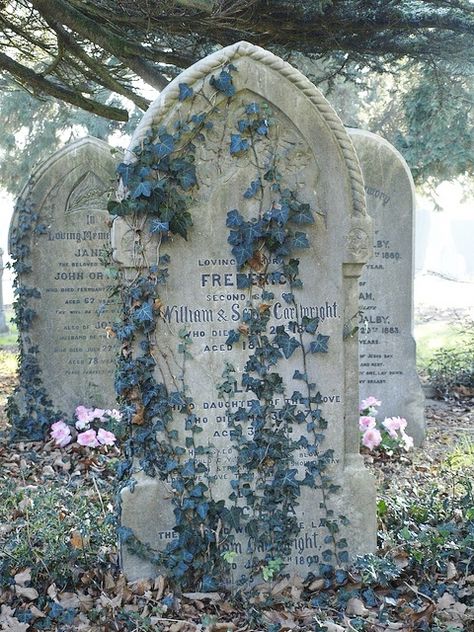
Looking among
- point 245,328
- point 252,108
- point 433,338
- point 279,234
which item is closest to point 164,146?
point 252,108

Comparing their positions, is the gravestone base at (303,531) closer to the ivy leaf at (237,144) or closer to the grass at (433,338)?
the ivy leaf at (237,144)

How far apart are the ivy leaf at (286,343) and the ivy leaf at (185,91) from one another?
51.6 inches

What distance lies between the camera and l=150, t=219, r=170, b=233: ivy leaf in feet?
12.3

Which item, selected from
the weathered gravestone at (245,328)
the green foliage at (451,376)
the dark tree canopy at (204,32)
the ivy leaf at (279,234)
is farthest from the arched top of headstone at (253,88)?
the green foliage at (451,376)

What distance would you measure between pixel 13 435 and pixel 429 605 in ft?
14.5

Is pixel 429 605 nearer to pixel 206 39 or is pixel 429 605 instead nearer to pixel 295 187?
pixel 295 187

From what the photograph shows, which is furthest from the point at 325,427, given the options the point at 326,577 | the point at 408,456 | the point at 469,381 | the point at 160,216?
the point at 469,381

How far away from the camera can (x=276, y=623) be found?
11.5ft

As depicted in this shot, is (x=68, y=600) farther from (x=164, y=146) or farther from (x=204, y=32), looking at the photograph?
(x=204, y=32)

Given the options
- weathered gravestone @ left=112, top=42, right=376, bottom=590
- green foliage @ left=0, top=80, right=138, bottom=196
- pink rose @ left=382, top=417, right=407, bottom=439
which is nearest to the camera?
weathered gravestone @ left=112, top=42, right=376, bottom=590

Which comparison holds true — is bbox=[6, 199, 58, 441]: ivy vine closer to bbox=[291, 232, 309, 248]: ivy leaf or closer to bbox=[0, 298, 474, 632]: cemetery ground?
bbox=[0, 298, 474, 632]: cemetery ground

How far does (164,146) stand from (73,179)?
10.4 ft

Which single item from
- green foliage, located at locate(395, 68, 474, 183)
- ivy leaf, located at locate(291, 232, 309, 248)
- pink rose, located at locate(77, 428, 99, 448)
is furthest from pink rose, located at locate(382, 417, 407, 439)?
green foliage, located at locate(395, 68, 474, 183)

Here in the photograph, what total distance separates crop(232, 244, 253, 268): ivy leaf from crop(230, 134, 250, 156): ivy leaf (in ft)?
1.60
